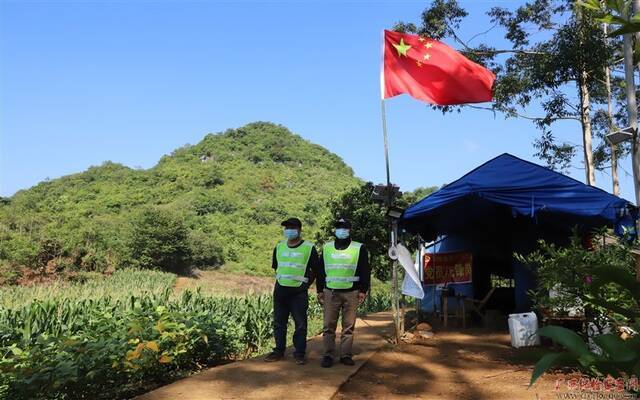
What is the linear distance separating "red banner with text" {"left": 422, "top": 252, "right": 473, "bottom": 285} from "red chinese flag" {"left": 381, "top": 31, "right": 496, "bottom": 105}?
9.72 ft

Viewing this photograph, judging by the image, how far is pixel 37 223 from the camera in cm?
3134

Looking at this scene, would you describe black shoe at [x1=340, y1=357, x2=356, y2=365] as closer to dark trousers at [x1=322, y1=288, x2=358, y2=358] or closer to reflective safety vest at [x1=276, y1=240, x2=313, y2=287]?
dark trousers at [x1=322, y1=288, x2=358, y2=358]

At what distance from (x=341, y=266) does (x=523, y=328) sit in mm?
3017

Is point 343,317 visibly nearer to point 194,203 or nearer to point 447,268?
point 447,268

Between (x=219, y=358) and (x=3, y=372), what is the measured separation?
9.82 ft

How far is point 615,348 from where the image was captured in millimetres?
799

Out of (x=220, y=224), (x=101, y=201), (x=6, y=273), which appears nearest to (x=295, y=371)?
(x=6, y=273)

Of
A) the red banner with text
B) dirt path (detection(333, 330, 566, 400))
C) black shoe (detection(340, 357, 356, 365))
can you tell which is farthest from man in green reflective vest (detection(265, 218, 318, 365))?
the red banner with text

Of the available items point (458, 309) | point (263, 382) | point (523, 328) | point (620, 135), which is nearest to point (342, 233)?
point (263, 382)

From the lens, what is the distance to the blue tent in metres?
8.23

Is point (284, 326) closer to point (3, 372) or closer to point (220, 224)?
point (3, 372)

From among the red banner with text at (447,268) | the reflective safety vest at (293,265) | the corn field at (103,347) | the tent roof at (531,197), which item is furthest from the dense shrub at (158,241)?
the reflective safety vest at (293,265)

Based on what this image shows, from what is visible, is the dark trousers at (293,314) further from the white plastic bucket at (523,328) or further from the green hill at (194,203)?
the green hill at (194,203)

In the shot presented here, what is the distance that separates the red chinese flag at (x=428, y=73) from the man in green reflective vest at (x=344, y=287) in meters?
3.15
